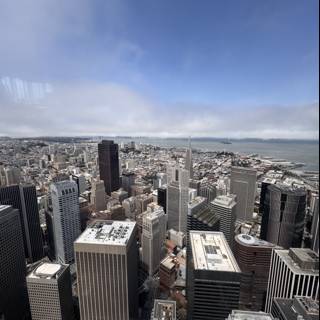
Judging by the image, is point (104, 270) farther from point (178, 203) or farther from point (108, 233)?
point (178, 203)

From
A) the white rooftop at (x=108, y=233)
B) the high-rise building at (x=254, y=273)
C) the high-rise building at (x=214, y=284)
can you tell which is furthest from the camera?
the high-rise building at (x=254, y=273)

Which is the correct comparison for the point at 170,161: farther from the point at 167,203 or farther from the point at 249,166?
the point at 249,166

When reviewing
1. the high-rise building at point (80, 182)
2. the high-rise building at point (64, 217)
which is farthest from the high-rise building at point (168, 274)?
the high-rise building at point (80, 182)

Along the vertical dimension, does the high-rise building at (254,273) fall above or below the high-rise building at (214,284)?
below

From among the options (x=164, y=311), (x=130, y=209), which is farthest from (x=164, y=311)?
(x=130, y=209)

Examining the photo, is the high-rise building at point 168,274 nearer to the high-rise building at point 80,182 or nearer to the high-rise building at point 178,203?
the high-rise building at point 178,203

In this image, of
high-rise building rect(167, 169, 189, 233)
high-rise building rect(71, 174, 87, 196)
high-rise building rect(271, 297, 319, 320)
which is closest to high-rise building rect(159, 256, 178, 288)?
high-rise building rect(167, 169, 189, 233)
